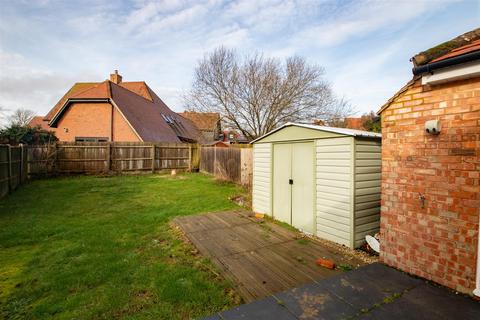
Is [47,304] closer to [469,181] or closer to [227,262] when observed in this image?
[227,262]

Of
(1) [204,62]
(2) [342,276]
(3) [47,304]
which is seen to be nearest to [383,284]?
(2) [342,276]

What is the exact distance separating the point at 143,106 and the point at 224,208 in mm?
17552

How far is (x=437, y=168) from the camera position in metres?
2.84

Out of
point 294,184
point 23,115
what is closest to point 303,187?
point 294,184

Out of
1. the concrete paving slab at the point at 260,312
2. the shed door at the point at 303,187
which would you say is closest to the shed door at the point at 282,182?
the shed door at the point at 303,187

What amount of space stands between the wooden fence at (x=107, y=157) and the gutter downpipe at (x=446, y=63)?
49.8 feet

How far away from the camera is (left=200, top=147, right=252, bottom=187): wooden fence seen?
11.3m

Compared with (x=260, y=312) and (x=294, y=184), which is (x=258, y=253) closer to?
(x=260, y=312)

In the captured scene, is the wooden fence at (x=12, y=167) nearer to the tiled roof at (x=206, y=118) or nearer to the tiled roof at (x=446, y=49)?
the tiled roof at (x=206, y=118)

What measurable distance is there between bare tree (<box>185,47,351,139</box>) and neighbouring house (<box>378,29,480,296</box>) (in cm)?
1369

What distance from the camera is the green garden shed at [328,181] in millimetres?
4367

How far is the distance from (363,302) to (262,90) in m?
15.5

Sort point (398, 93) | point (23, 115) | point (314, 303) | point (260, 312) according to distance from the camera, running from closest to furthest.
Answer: point (260, 312) → point (314, 303) → point (398, 93) → point (23, 115)

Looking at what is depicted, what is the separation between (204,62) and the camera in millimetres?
16922
